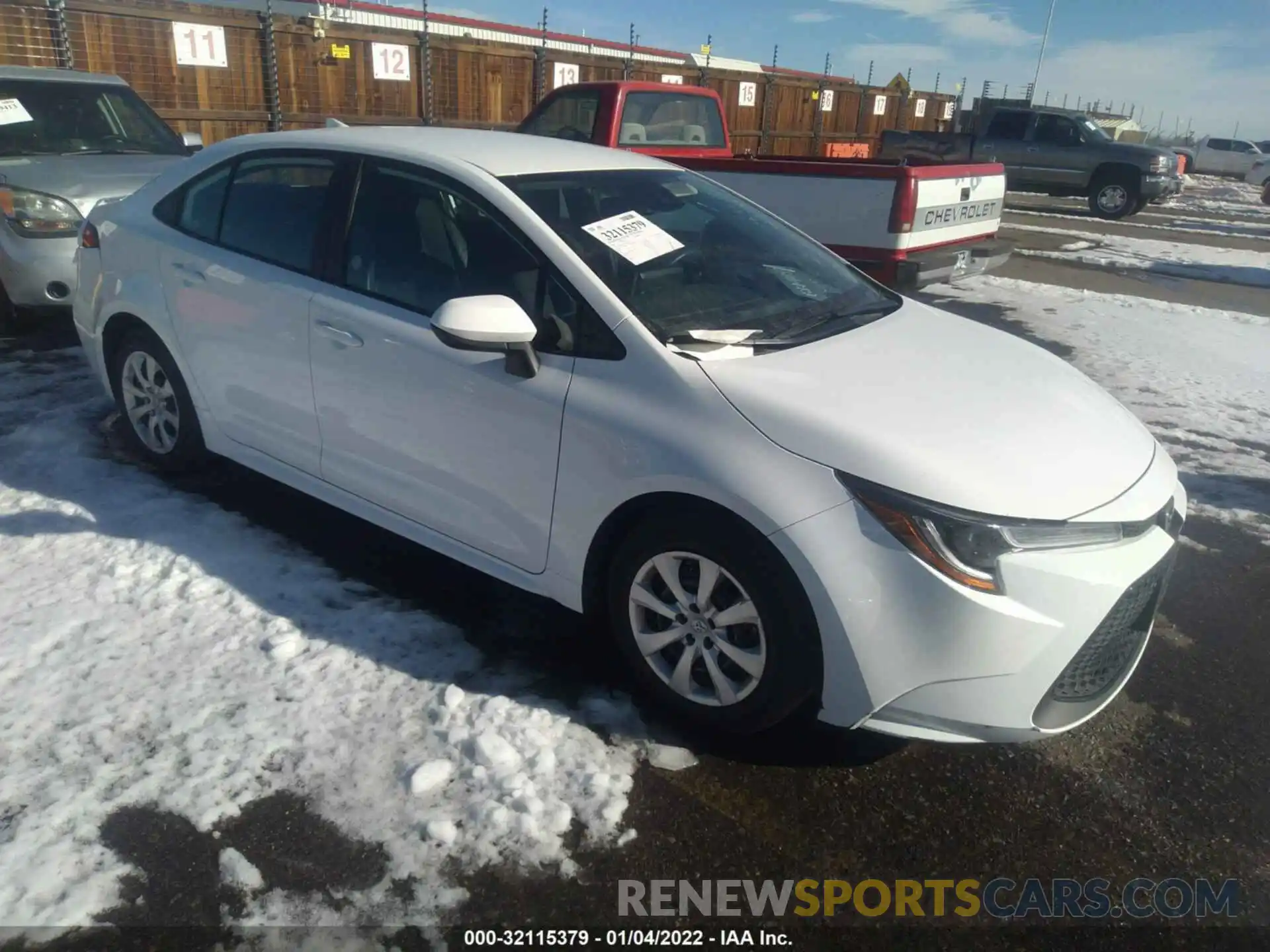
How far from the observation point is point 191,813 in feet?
8.22

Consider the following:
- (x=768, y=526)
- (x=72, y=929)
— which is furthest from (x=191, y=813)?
(x=768, y=526)

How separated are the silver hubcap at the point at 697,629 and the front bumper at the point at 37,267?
5.13 metres

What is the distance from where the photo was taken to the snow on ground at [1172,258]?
1205 centimetres

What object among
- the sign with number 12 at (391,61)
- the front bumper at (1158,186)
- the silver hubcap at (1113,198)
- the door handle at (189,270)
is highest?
the sign with number 12 at (391,61)

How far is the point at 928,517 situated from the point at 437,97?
1487 centimetres

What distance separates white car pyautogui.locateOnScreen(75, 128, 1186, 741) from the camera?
2.45 m

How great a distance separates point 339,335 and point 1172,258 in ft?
43.6

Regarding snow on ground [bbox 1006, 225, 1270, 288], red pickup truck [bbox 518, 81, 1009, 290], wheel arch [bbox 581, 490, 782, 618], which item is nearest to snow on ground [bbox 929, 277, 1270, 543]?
red pickup truck [bbox 518, 81, 1009, 290]

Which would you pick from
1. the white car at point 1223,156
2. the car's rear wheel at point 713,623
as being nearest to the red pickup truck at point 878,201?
the car's rear wheel at point 713,623

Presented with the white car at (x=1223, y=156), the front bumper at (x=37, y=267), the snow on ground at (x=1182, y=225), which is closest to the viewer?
the front bumper at (x=37, y=267)

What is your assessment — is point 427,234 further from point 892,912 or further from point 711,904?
point 892,912

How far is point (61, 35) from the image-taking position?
1097 cm

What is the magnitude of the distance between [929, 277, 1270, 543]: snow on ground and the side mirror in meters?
3.71

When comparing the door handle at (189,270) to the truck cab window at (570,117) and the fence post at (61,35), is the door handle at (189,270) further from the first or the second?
the fence post at (61,35)
